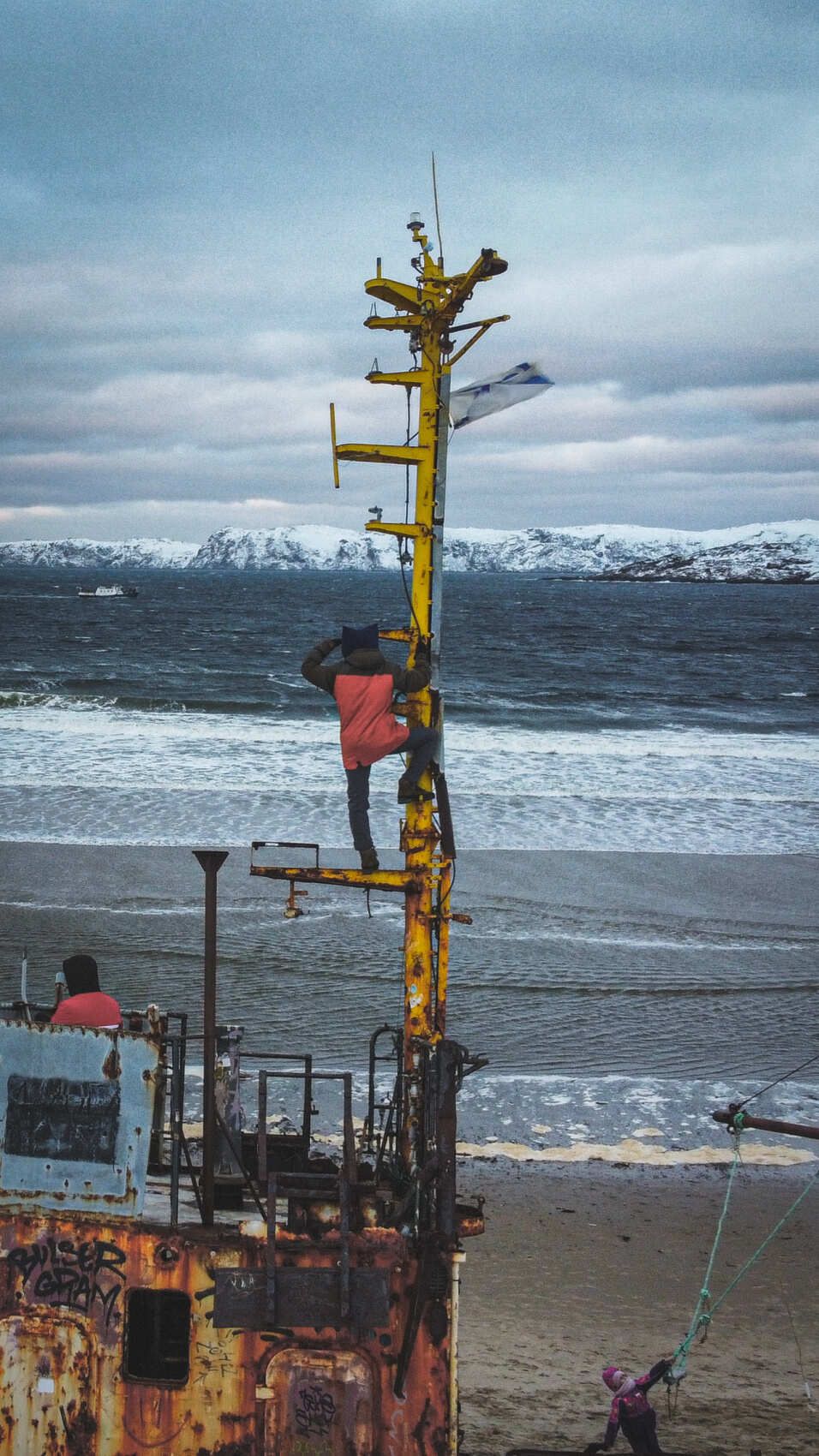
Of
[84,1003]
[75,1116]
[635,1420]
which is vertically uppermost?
[84,1003]

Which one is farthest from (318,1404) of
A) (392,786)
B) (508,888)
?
(392,786)

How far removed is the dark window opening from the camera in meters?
5.81

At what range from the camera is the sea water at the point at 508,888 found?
14453 millimetres

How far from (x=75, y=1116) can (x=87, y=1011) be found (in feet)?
1.80

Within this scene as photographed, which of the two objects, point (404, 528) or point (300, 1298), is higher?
point (404, 528)

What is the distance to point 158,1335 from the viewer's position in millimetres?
5820

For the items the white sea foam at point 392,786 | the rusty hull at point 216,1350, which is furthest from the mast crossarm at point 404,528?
the white sea foam at point 392,786

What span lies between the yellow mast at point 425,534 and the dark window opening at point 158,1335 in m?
1.66

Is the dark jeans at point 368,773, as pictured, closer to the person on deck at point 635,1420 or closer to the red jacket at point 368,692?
the red jacket at point 368,692

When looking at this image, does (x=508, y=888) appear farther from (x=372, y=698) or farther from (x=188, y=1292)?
(x=188, y=1292)

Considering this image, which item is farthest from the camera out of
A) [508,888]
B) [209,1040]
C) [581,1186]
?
[508,888]

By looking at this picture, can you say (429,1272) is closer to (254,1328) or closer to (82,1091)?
(254,1328)

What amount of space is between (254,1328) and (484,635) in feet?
293

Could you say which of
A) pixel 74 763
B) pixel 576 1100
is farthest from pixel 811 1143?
pixel 74 763
